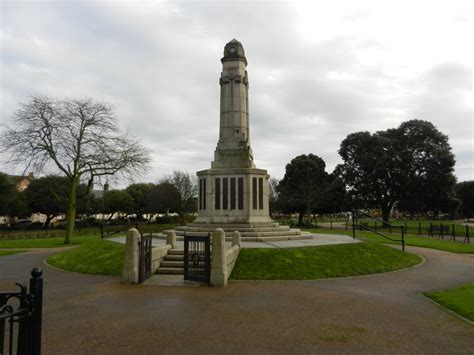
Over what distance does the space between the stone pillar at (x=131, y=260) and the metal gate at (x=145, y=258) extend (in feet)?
0.49

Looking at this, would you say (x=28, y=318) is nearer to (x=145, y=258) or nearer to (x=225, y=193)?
(x=145, y=258)

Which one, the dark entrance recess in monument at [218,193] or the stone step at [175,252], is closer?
the stone step at [175,252]

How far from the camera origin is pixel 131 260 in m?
11.3

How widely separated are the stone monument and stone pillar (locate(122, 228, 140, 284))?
7474mm

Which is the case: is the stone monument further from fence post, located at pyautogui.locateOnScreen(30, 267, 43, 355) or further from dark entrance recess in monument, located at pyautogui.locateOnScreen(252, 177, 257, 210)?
fence post, located at pyautogui.locateOnScreen(30, 267, 43, 355)

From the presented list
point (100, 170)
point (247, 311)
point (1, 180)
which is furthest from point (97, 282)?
point (1, 180)

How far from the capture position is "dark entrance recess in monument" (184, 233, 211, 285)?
10.9 metres

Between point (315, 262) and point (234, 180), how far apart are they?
26.4ft

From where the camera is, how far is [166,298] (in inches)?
361

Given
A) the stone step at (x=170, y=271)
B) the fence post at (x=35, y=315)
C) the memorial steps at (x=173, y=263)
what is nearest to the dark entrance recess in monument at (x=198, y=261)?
the stone step at (x=170, y=271)

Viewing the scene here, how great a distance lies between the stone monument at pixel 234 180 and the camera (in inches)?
765

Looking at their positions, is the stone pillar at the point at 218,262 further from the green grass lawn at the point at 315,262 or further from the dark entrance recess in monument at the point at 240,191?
the dark entrance recess in monument at the point at 240,191

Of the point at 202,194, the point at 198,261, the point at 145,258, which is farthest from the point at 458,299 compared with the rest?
the point at 202,194

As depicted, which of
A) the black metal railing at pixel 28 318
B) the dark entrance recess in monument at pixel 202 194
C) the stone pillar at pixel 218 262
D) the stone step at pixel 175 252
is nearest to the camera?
the black metal railing at pixel 28 318
